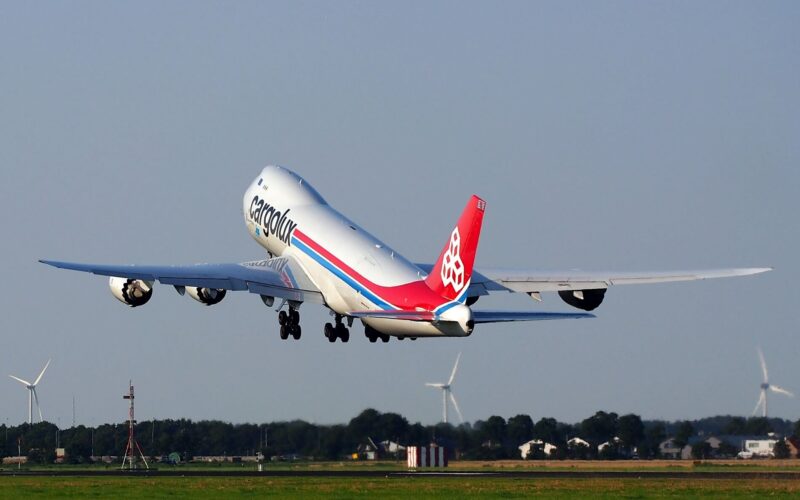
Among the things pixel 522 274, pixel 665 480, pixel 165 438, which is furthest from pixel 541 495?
pixel 165 438

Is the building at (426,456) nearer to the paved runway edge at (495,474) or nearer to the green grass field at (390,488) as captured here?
the paved runway edge at (495,474)

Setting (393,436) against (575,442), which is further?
(575,442)

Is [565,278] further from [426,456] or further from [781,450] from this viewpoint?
[781,450]

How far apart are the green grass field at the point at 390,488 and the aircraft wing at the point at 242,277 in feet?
40.4

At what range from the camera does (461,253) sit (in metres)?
67.5

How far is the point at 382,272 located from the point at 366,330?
6406mm

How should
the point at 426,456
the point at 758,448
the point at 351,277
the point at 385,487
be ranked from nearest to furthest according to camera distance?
the point at 385,487
the point at 351,277
the point at 426,456
the point at 758,448

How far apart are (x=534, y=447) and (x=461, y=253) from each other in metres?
26.9

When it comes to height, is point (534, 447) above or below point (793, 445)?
above

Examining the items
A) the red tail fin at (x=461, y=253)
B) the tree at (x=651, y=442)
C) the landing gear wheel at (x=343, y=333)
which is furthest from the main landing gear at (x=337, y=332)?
the tree at (x=651, y=442)

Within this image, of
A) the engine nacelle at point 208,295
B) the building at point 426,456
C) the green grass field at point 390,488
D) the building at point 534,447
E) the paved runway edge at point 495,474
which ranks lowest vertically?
the green grass field at point 390,488

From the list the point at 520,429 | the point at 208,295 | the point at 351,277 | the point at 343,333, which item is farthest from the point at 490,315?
the point at 520,429

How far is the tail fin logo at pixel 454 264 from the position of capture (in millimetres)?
67625

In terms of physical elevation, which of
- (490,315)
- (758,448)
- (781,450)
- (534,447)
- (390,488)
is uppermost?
(490,315)
